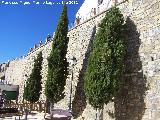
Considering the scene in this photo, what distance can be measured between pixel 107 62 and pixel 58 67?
17.7 ft

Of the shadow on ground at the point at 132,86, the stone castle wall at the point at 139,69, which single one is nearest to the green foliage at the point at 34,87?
the stone castle wall at the point at 139,69

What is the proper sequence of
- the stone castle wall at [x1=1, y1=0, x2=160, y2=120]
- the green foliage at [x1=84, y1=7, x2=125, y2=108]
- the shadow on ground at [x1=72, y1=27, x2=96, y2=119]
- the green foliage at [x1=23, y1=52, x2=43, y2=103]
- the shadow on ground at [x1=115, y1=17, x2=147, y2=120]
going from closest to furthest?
the stone castle wall at [x1=1, y1=0, x2=160, y2=120]
the shadow on ground at [x1=115, y1=17, x2=147, y2=120]
the green foliage at [x1=84, y1=7, x2=125, y2=108]
the shadow on ground at [x1=72, y1=27, x2=96, y2=119]
the green foliage at [x1=23, y1=52, x2=43, y2=103]

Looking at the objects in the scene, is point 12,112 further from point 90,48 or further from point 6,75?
point 6,75

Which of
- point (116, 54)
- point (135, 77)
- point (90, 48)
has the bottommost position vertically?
point (135, 77)

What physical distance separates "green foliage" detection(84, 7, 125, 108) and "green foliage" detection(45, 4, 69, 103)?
406cm

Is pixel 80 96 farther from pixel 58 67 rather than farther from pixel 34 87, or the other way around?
pixel 34 87

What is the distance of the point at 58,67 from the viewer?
59.0 feet

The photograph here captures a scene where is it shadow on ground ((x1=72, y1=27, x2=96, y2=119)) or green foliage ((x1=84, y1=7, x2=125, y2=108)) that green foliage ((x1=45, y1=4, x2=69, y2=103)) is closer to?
shadow on ground ((x1=72, y1=27, x2=96, y2=119))

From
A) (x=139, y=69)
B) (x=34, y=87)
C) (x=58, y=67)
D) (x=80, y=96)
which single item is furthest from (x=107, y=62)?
(x=34, y=87)

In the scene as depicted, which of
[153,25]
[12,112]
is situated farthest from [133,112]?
[12,112]

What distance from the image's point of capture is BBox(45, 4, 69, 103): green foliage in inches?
698

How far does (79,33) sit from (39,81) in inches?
222

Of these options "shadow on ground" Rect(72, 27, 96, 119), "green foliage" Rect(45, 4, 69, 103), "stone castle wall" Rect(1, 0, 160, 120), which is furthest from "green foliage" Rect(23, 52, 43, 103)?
"stone castle wall" Rect(1, 0, 160, 120)

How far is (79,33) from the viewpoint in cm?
1981
